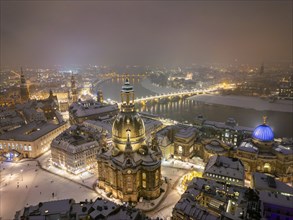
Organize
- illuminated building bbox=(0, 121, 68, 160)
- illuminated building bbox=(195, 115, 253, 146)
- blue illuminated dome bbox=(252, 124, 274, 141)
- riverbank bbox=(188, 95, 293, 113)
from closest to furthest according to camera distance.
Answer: blue illuminated dome bbox=(252, 124, 274, 141)
illuminated building bbox=(0, 121, 68, 160)
illuminated building bbox=(195, 115, 253, 146)
riverbank bbox=(188, 95, 293, 113)

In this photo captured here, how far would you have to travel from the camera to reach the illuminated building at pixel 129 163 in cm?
4059

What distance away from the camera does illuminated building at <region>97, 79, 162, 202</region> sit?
40594 millimetres

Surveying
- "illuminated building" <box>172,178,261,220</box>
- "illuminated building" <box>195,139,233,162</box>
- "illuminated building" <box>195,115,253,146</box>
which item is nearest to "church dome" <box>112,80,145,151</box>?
"illuminated building" <box>172,178,261,220</box>

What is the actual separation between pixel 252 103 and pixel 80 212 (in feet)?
401

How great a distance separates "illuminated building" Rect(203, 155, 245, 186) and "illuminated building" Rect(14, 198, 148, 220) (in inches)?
720

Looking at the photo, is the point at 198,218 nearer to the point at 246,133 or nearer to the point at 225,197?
the point at 225,197

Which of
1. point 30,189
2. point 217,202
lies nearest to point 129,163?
point 217,202

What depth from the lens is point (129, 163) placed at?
4006 cm

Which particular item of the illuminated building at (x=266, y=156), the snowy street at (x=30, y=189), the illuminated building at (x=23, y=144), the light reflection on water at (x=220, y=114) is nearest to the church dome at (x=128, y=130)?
the snowy street at (x=30, y=189)

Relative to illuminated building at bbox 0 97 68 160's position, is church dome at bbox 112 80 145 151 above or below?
above

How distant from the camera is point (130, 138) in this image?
43.2 metres

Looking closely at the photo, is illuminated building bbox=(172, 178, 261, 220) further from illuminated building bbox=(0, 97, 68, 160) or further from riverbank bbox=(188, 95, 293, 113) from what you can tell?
riverbank bbox=(188, 95, 293, 113)

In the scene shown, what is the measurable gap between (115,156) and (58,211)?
595 inches

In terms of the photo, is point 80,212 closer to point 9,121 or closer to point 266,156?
point 266,156
